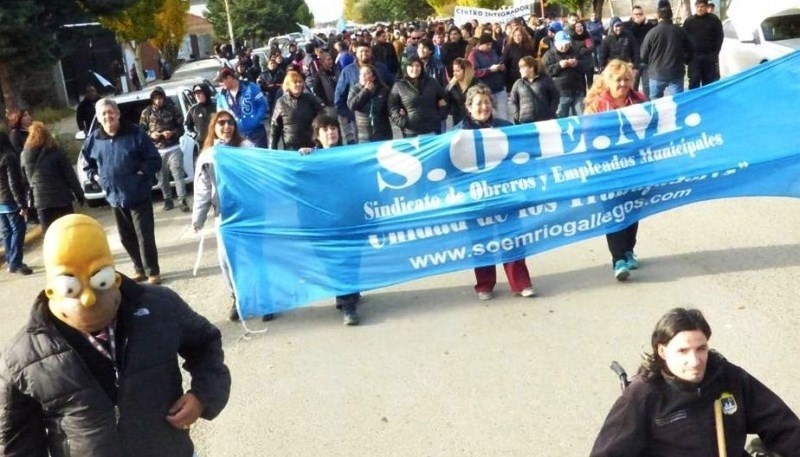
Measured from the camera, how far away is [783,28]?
15.2 m

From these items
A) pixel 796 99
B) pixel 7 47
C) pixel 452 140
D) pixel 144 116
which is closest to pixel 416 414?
pixel 452 140

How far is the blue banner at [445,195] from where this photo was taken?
6.84 meters

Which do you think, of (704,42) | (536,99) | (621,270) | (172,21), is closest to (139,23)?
(172,21)

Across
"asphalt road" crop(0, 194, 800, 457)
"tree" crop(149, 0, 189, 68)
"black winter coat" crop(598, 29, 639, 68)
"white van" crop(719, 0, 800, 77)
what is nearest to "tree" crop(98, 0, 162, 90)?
"tree" crop(149, 0, 189, 68)

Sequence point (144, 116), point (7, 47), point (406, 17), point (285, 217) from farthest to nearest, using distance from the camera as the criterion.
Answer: point (406, 17) < point (7, 47) < point (144, 116) < point (285, 217)

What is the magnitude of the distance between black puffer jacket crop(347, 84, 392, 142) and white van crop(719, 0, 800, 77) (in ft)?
24.8

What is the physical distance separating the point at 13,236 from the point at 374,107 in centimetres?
434

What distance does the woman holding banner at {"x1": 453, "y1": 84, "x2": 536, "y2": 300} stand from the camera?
7078 millimetres

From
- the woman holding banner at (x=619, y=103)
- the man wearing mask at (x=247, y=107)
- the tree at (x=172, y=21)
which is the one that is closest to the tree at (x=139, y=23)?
the tree at (x=172, y=21)

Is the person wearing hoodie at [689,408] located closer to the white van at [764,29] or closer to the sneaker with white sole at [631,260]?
the sneaker with white sole at [631,260]

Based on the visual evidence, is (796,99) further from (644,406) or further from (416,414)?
(644,406)

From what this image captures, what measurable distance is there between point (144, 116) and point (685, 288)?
845cm

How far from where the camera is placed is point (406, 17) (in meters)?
95.0

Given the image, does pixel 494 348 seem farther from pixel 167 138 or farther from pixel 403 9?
pixel 403 9
